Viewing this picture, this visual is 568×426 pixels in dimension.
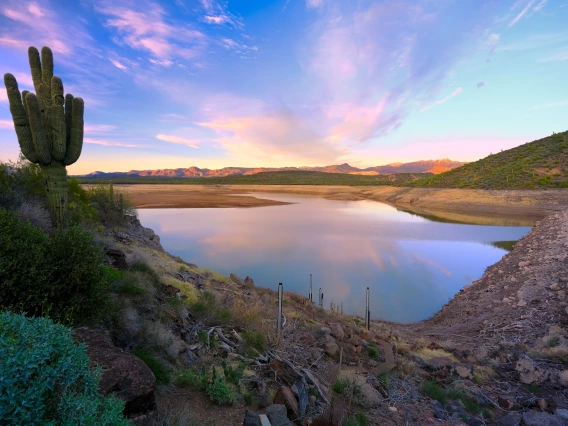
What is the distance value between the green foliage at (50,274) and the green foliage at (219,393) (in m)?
2.01

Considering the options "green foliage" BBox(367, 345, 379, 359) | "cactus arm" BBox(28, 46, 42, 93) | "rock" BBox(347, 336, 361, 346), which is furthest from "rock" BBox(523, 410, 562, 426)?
"cactus arm" BBox(28, 46, 42, 93)

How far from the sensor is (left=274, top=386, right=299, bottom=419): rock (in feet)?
13.5

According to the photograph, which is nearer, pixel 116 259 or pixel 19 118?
pixel 19 118

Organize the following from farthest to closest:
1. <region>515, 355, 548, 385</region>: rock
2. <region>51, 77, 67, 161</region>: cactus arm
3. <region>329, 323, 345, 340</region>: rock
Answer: <region>329, 323, 345, 340</region>: rock → <region>51, 77, 67, 161</region>: cactus arm → <region>515, 355, 548, 385</region>: rock

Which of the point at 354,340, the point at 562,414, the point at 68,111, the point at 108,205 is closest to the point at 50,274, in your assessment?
the point at 68,111

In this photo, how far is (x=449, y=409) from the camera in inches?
211

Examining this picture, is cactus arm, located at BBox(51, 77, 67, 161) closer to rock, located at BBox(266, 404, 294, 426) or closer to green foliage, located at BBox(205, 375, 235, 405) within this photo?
green foliage, located at BBox(205, 375, 235, 405)

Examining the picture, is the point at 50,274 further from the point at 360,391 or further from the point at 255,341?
the point at 360,391

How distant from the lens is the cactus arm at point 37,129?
7117 millimetres

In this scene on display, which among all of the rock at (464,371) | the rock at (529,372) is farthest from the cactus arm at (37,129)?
the rock at (529,372)

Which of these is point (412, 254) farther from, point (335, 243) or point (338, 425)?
point (338, 425)

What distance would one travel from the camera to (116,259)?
27.3ft

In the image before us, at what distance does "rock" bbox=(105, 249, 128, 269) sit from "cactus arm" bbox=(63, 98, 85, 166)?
8.20 feet

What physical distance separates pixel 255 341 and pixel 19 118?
7.35 meters
